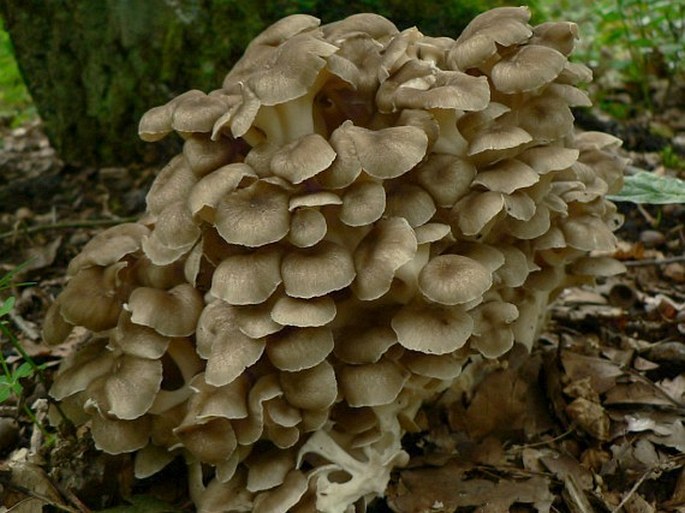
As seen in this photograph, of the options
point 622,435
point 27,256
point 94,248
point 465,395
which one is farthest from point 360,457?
point 27,256

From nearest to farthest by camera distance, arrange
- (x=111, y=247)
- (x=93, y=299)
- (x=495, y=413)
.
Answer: (x=93, y=299) → (x=111, y=247) → (x=495, y=413)

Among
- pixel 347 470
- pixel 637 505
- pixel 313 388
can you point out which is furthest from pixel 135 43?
pixel 637 505

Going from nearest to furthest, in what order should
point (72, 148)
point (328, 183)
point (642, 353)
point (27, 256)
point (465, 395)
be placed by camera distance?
point (328, 183), point (465, 395), point (642, 353), point (27, 256), point (72, 148)

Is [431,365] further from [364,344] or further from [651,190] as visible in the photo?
[651,190]

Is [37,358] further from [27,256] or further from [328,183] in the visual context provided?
[328,183]

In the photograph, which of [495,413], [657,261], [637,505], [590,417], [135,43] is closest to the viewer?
[637,505]

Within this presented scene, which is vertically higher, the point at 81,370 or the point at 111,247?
the point at 111,247

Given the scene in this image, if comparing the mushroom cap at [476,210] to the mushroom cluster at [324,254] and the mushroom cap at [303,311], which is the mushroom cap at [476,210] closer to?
the mushroom cluster at [324,254]

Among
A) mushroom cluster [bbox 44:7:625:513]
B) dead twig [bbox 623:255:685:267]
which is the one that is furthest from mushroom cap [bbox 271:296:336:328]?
dead twig [bbox 623:255:685:267]

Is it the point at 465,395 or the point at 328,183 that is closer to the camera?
the point at 328,183
